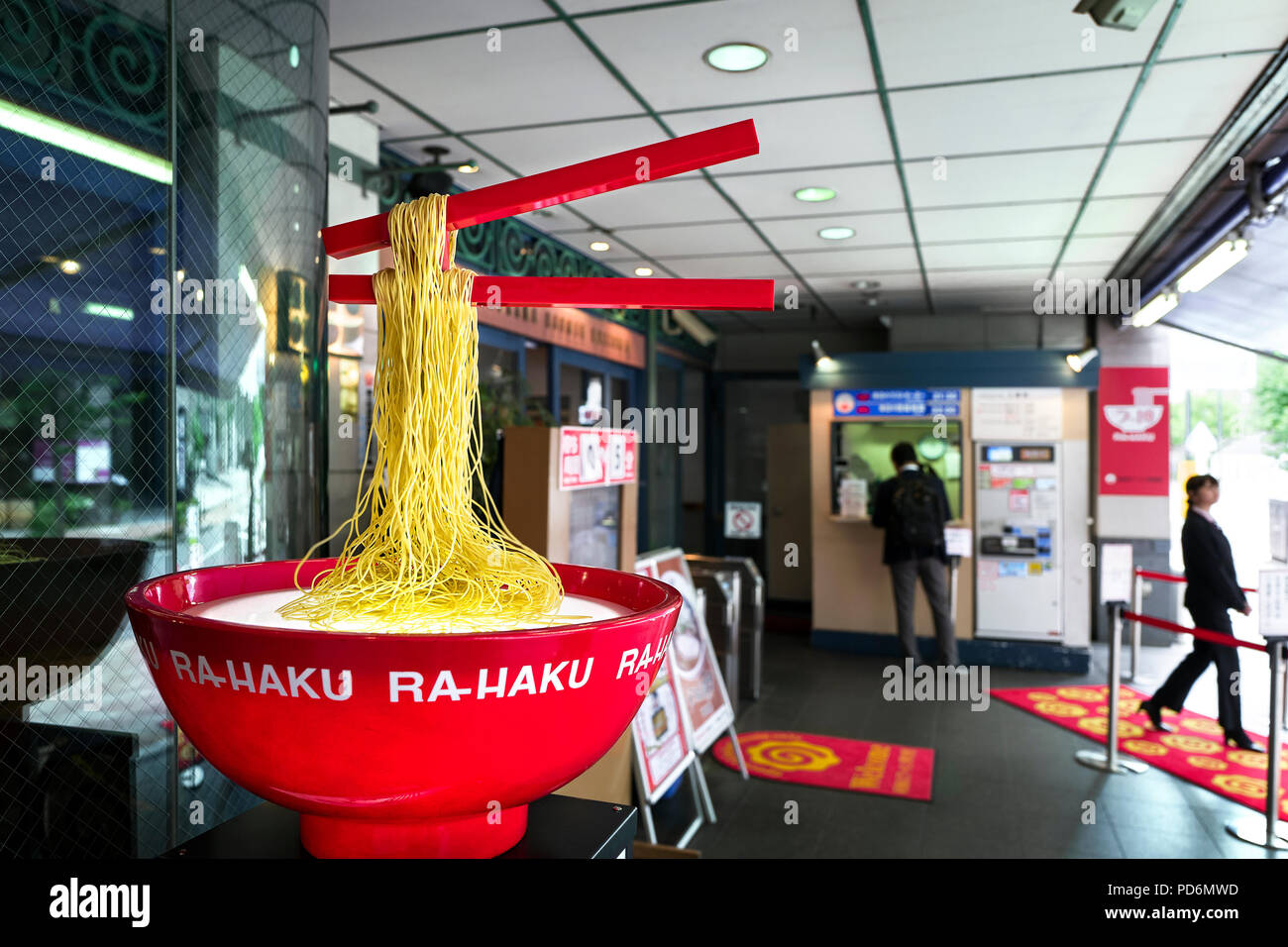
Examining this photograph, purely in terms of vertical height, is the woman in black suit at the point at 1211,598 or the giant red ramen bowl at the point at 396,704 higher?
the giant red ramen bowl at the point at 396,704

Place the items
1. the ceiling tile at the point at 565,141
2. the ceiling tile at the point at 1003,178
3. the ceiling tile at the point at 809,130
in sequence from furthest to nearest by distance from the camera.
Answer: the ceiling tile at the point at 1003,178, the ceiling tile at the point at 565,141, the ceiling tile at the point at 809,130

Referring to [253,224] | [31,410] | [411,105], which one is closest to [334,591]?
[31,410]

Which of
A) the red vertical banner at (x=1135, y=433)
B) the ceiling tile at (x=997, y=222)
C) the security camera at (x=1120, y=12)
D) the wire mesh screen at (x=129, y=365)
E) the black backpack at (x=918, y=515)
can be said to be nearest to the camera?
the wire mesh screen at (x=129, y=365)

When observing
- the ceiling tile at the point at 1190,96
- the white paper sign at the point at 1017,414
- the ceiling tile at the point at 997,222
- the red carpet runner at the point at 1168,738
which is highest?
the ceiling tile at the point at 997,222

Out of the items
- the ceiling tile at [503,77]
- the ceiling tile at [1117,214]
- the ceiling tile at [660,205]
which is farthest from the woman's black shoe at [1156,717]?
the ceiling tile at [503,77]

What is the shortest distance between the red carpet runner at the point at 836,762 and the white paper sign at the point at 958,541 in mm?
2433

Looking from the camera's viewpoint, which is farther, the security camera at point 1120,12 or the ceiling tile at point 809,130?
the ceiling tile at point 809,130

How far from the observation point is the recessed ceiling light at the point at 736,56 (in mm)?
2992

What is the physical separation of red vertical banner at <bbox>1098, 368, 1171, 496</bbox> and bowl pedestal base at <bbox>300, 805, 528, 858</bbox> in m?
8.11

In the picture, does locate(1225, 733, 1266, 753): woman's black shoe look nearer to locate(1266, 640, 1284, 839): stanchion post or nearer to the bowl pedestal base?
locate(1266, 640, 1284, 839): stanchion post

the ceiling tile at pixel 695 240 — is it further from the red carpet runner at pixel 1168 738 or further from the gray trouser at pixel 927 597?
the red carpet runner at pixel 1168 738

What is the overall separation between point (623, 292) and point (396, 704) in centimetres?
37

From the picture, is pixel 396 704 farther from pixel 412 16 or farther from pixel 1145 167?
pixel 1145 167

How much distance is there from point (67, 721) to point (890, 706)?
513cm
